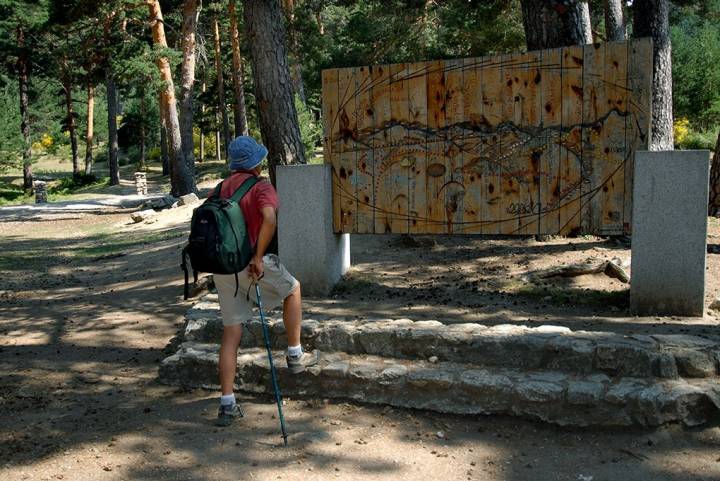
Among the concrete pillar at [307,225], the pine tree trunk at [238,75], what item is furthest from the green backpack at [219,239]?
the pine tree trunk at [238,75]

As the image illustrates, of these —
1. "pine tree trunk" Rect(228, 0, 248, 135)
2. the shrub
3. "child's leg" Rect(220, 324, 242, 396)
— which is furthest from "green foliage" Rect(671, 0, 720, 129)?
"child's leg" Rect(220, 324, 242, 396)

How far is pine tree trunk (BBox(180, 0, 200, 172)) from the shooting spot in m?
23.6

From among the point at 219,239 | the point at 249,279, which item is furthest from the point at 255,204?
the point at 249,279

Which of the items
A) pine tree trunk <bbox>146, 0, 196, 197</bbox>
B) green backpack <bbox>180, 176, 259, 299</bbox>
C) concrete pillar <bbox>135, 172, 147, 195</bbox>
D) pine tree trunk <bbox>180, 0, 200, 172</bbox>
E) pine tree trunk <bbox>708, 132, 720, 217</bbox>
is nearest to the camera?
green backpack <bbox>180, 176, 259, 299</bbox>

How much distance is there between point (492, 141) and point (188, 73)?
1926 centimetres

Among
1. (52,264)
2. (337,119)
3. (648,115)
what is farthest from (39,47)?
(648,115)

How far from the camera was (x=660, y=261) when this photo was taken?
6.48 m

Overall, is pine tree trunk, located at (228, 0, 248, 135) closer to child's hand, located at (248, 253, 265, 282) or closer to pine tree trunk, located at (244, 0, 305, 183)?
pine tree trunk, located at (244, 0, 305, 183)

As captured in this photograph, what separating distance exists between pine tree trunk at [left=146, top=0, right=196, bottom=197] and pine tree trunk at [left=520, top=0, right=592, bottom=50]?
16.9 m

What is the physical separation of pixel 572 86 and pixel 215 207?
12.9ft

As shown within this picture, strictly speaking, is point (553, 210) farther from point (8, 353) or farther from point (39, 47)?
point (39, 47)

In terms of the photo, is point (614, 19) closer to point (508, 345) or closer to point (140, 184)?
point (508, 345)

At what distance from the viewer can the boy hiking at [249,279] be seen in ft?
15.4

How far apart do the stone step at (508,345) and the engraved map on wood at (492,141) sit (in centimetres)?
187
